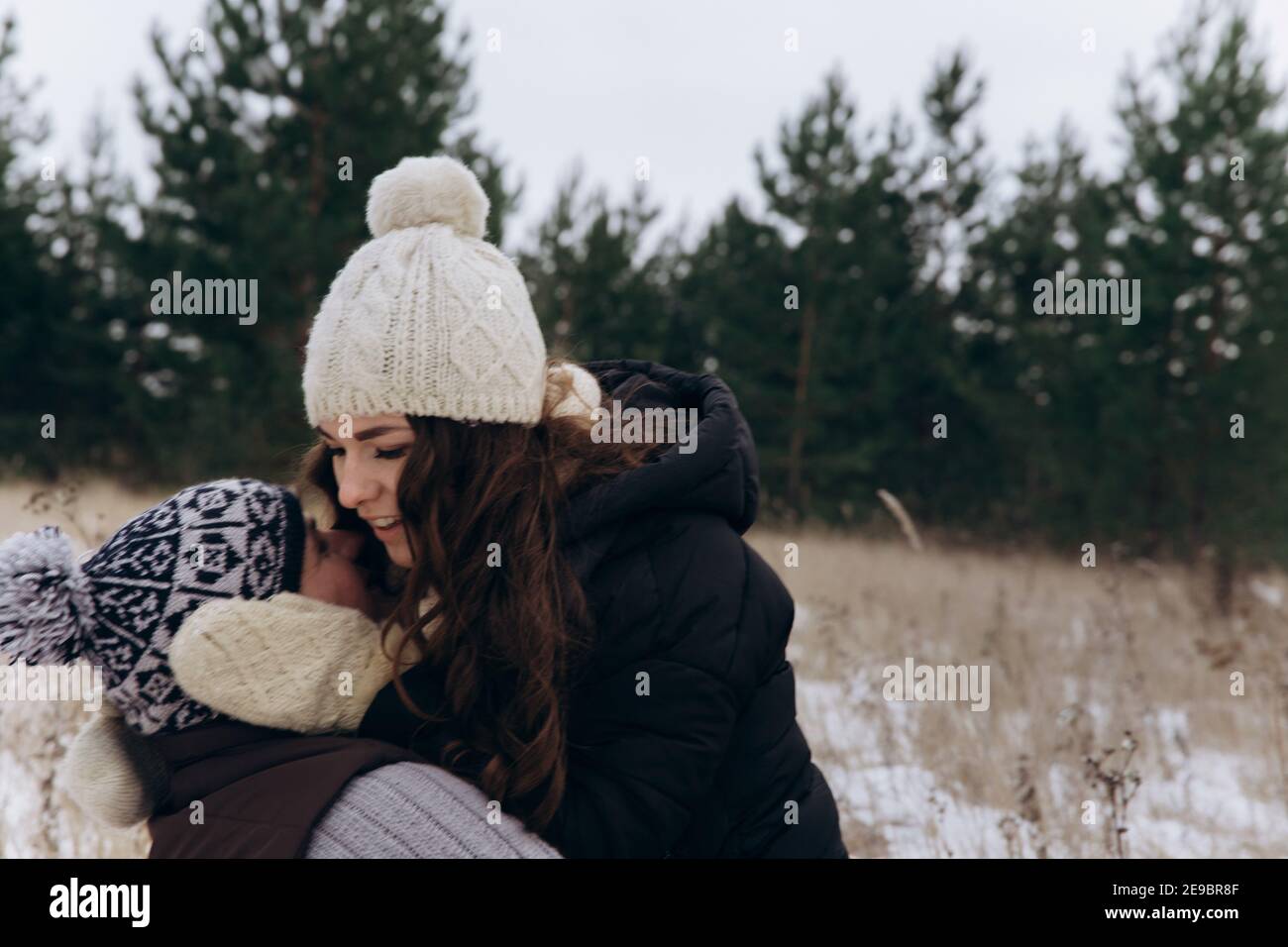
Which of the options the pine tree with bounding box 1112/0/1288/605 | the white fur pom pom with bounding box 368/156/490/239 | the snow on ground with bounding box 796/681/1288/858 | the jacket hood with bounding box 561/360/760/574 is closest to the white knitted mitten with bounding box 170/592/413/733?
the jacket hood with bounding box 561/360/760/574

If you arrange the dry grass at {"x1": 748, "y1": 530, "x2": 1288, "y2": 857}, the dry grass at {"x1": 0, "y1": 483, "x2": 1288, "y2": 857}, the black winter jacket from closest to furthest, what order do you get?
the black winter jacket
the dry grass at {"x1": 0, "y1": 483, "x2": 1288, "y2": 857}
the dry grass at {"x1": 748, "y1": 530, "x2": 1288, "y2": 857}

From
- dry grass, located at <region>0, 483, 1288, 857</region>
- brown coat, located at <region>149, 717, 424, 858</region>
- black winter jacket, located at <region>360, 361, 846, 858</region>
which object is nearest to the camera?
brown coat, located at <region>149, 717, 424, 858</region>

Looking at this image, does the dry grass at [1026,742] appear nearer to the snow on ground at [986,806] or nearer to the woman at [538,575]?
the snow on ground at [986,806]

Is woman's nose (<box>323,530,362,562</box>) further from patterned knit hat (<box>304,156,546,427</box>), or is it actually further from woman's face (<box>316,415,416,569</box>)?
patterned knit hat (<box>304,156,546,427</box>)

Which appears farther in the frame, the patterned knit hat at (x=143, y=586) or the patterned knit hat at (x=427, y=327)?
the patterned knit hat at (x=427, y=327)

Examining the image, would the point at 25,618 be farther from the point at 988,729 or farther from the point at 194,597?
the point at 988,729

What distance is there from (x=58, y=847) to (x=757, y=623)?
202 cm

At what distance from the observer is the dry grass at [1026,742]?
2.97 metres

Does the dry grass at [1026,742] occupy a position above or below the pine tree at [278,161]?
below

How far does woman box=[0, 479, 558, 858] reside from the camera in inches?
58.2

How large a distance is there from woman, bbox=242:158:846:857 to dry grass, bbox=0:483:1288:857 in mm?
1036

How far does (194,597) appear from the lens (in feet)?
5.11

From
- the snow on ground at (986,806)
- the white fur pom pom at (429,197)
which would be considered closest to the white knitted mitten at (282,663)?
the white fur pom pom at (429,197)
